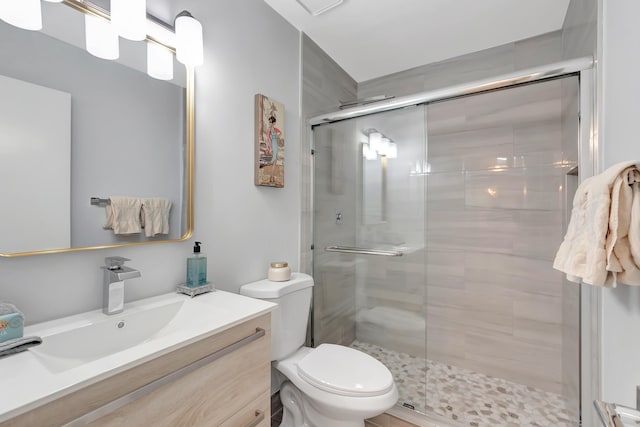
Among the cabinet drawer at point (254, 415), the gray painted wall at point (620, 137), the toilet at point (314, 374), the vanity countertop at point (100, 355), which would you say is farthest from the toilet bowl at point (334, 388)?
the gray painted wall at point (620, 137)

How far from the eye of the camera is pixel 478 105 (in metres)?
2.13

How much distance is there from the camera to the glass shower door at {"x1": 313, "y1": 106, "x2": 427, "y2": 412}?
6.07 feet

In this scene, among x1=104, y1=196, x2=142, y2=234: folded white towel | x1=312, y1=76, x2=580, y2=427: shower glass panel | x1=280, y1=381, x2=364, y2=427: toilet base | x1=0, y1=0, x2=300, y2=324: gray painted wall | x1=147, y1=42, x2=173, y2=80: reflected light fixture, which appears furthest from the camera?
x1=312, y1=76, x2=580, y2=427: shower glass panel

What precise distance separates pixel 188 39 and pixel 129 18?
0.22m

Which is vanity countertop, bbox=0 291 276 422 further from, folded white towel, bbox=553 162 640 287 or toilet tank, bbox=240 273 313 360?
folded white towel, bbox=553 162 640 287

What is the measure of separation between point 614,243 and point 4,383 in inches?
58.7

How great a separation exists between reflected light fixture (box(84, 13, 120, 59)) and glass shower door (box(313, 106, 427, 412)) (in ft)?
4.03

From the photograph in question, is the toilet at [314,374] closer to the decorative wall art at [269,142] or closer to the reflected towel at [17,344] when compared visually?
the decorative wall art at [269,142]

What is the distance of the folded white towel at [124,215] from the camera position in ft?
3.35

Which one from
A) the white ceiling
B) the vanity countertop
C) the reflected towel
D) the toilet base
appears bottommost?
the toilet base

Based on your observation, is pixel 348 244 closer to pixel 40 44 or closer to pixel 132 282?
pixel 132 282

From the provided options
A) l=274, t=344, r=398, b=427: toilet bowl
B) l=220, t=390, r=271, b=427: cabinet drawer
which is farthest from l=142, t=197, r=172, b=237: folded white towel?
l=274, t=344, r=398, b=427: toilet bowl

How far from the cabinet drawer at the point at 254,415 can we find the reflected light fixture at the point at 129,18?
1322 millimetres

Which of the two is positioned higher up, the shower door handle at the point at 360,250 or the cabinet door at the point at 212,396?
the shower door handle at the point at 360,250
